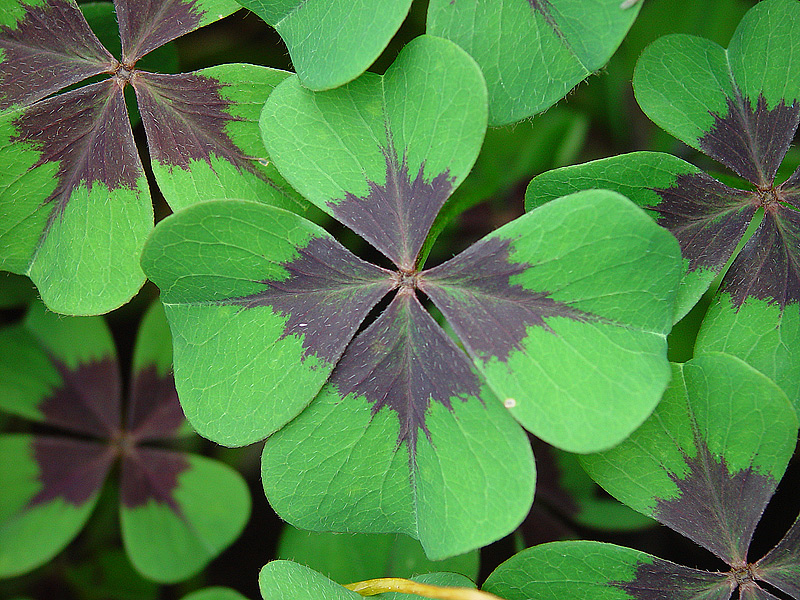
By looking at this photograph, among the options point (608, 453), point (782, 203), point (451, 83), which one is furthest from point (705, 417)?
point (451, 83)

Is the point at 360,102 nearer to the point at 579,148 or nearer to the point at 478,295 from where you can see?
the point at 478,295

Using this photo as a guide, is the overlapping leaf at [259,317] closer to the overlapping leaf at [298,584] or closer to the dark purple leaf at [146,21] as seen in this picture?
the overlapping leaf at [298,584]

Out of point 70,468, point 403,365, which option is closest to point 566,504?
point 403,365

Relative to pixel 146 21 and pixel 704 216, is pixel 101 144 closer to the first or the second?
pixel 146 21

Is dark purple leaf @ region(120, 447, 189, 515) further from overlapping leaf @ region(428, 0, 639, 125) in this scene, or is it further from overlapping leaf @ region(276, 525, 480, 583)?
overlapping leaf @ region(428, 0, 639, 125)

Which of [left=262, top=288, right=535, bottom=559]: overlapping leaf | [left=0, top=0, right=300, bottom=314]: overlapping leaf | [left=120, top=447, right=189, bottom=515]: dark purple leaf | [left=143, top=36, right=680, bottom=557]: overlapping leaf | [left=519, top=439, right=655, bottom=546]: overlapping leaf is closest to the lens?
[left=143, top=36, right=680, bottom=557]: overlapping leaf

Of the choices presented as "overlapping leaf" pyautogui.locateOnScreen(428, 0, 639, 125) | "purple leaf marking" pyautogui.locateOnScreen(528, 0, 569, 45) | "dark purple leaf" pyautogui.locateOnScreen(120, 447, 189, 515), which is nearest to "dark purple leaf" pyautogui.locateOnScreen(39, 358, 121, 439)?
"dark purple leaf" pyautogui.locateOnScreen(120, 447, 189, 515)
